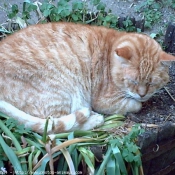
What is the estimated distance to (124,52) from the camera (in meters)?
3.42

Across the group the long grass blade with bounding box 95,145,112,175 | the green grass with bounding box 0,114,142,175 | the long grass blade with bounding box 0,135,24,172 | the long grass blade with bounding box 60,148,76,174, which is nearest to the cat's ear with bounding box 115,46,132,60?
the green grass with bounding box 0,114,142,175

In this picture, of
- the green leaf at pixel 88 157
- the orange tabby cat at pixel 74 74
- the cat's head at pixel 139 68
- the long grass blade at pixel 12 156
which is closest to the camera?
the long grass blade at pixel 12 156

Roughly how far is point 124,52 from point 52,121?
0.77m

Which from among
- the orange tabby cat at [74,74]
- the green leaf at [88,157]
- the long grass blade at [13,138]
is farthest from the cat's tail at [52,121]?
the green leaf at [88,157]

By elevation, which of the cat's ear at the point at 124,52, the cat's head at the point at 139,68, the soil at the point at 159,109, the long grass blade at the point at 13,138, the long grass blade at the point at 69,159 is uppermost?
the cat's ear at the point at 124,52

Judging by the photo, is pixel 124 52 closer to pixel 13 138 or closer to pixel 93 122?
pixel 93 122

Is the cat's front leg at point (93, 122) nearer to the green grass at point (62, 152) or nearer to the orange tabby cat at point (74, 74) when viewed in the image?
the orange tabby cat at point (74, 74)

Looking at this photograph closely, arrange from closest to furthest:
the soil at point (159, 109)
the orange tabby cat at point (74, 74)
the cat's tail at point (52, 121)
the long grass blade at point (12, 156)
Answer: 1. the long grass blade at point (12, 156)
2. the cat's tail at point (52, 121)
3. the orange tabby cat at point (74, 74)
4. the soil at point (159, 109)

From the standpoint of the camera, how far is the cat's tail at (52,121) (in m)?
3.18

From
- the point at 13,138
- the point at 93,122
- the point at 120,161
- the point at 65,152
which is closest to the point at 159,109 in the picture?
the point at 93,122

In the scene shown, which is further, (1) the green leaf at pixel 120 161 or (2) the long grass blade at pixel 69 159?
(1) the green leaf at pixel 120 161

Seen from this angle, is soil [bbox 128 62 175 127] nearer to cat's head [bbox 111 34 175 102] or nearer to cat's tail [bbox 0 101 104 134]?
cat's head [bbox 111 34 175 102]

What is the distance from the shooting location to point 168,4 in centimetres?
612

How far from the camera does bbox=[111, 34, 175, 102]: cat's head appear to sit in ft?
11.5
